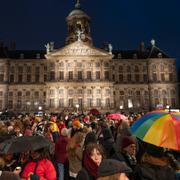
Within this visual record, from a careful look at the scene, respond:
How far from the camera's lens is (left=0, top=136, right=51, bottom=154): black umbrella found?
4910mm

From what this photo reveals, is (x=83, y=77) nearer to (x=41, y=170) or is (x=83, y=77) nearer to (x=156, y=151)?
(x=41, y=170)

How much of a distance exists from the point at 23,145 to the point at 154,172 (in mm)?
2713

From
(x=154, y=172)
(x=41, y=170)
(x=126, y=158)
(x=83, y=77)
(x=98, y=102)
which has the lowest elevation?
(x=41, y=170)

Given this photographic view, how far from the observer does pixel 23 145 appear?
5043 millimetres

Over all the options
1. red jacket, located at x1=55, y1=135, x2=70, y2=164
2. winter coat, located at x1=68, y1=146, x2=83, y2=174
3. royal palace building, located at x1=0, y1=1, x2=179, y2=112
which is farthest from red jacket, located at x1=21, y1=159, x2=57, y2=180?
royal palace building, located at x1=0, y1=1, x2=179, y2=112

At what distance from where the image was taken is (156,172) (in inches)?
131

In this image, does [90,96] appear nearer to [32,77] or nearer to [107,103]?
[107,103]

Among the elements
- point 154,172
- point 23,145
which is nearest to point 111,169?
point 154,172

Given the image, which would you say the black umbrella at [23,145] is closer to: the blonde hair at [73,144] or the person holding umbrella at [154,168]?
the blonde hair at [73,144]

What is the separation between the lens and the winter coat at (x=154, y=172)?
10.8ft

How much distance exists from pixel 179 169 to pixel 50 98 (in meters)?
43.9

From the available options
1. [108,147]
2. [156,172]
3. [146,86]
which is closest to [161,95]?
[146,86]

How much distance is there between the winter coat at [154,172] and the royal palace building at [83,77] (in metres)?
42.8

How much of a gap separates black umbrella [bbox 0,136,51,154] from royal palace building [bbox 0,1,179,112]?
4145 cm
